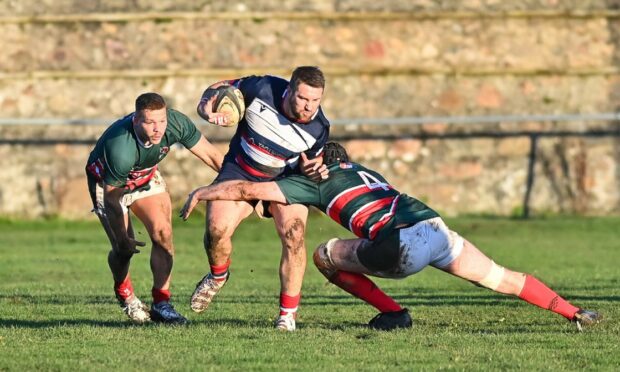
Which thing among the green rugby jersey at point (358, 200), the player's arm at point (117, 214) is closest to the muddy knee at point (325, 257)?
the green rugby jersey at point (358, 200)

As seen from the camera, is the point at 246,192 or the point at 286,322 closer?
the point at 246,192

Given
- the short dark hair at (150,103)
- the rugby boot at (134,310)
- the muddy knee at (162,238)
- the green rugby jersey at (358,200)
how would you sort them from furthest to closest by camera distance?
the muddy knee at (162,238) < the rugby boot at (134,310) < the short dark hair at (150,103) < the green rugby jersey at (358,200)

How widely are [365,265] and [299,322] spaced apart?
1.46 meters

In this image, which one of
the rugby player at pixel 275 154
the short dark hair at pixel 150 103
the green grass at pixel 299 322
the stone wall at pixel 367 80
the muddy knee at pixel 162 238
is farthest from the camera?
the stone wall at pixel 367 80

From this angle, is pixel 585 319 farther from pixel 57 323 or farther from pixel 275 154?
pixel 57 323

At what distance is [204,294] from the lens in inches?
483

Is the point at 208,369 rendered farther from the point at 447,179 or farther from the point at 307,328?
the point at 447,179

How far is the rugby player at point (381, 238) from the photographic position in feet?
35.9

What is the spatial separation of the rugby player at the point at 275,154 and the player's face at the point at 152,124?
1.29 ft

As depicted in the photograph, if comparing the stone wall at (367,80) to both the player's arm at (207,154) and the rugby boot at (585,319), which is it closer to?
the player's arm at (207,154)

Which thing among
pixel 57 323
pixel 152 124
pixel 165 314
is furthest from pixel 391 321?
pixel 57 323

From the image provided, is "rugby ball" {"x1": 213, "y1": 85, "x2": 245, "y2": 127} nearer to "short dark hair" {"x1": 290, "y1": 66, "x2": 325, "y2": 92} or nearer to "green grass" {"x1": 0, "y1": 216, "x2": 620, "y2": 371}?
"short dark hair" {"x1": 290, "y1": 66, "x2": 325, "y2": 92}

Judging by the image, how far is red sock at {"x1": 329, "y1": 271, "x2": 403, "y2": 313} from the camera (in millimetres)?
11586

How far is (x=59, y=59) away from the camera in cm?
2794
